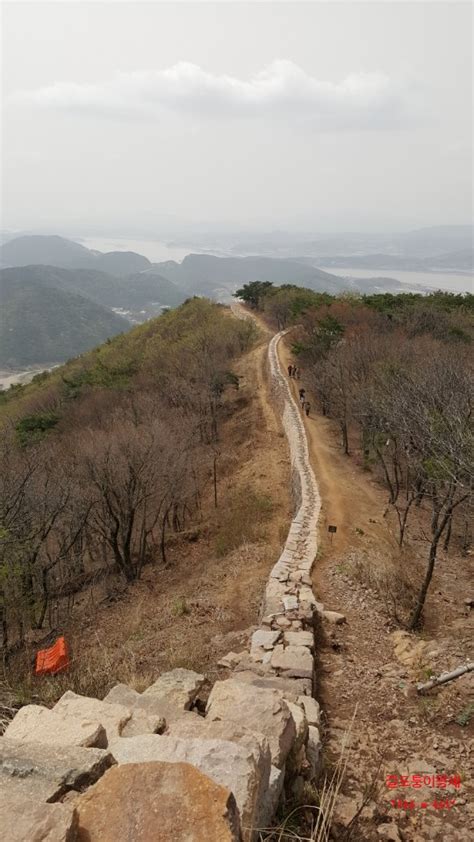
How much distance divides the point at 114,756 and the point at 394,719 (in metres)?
4.42

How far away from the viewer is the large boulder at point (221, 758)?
11.6 feet

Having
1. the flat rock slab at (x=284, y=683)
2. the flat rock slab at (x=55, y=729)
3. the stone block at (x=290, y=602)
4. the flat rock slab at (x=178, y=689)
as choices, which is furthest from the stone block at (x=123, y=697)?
the stone block at (x=290, y=602)

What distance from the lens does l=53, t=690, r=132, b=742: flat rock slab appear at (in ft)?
17.2

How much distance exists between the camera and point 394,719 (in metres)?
6.95

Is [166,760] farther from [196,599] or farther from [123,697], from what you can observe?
[196,599]

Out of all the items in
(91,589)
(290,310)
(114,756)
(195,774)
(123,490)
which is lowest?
(91,589)

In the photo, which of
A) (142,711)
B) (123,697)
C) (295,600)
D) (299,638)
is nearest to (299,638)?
(299,638)

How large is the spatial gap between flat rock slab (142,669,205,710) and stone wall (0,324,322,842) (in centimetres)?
2

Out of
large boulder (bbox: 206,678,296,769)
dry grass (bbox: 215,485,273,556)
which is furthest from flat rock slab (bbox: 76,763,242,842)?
dry grass (bbox: 215,485,273,556)

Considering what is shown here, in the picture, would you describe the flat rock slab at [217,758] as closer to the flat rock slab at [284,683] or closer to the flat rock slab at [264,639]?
the flat rock slab at [284,683]

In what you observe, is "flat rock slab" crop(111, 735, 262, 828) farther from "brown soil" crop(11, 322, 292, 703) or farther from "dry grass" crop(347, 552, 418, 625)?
"dry grass" crop(347, 552, 418, 625)

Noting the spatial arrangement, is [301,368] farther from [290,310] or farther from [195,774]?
[195,774]

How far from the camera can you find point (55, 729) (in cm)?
505

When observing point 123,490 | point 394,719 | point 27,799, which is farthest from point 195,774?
point 123,490
